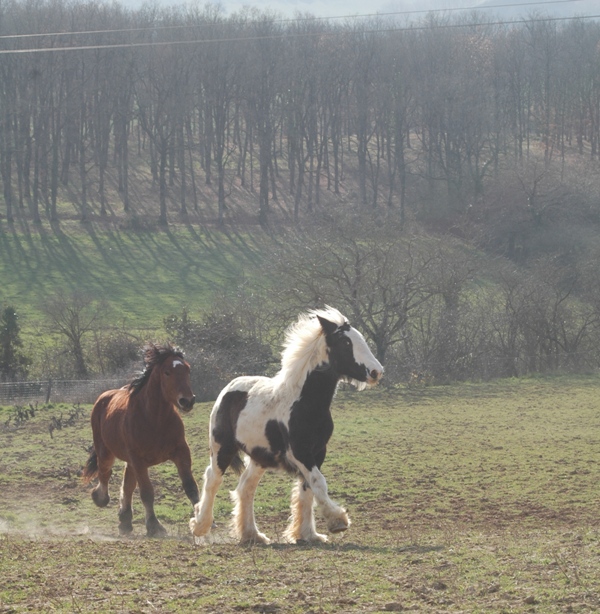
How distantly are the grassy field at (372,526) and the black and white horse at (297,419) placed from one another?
0.42m

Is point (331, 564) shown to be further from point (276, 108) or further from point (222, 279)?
point (276, 108)

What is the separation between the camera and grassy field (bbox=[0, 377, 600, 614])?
570 centimetres

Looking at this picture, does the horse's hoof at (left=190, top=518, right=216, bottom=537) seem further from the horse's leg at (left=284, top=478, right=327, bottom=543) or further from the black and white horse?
the horse's leg at (left=284, top=478, right=327, bottom=543)

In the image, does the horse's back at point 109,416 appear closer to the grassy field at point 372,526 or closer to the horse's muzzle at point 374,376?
the grassy field at point 372,526

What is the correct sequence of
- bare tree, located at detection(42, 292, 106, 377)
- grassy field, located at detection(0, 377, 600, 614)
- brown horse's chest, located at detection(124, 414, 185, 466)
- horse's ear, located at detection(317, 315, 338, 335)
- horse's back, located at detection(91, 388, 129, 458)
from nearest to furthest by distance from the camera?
1. grassy field, located at detection(0, 377, 600, 614)
2. horse's ear, located at detection(317, 315, 338, 335)
3. brown horse's chest, located at detection(124, 414, 185, 466)
4. horse's back, located at detection(91, 388, 129, 458)
5. bare tree, located at detection(42, 292, 106, 377)

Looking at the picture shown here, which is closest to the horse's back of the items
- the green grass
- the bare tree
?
the bare tree

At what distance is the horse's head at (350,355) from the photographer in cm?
841

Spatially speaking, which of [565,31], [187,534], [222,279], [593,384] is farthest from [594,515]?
[565,31]

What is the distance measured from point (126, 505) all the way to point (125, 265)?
3715cm

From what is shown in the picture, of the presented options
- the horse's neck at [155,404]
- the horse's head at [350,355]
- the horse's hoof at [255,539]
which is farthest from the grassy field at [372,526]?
the horse's head at [350,355]

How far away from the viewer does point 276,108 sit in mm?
58219

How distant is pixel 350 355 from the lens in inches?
337

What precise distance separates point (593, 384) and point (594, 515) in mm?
17042

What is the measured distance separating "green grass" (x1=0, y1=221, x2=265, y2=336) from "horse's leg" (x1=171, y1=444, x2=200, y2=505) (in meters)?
26.8
